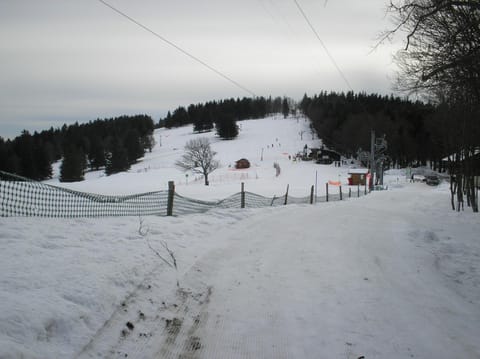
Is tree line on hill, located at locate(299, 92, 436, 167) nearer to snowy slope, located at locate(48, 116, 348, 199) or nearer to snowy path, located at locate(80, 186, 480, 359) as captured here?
snowy slope, located at locate(48, 116, 348, 199)

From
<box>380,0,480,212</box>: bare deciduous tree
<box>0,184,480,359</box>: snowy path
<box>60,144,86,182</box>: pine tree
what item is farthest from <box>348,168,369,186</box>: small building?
<box>60,144,86,182</box>: pine tree

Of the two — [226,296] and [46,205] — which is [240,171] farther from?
[226,296]

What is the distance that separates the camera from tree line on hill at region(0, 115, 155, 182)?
69.3 metres

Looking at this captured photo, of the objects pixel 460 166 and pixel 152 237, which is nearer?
pixel 152 237

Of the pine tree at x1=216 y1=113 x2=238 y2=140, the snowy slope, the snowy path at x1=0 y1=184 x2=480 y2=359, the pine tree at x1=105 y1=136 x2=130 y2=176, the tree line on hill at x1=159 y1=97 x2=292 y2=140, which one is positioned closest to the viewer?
the snowy path at x1=0 y1=184 x2=480 y2=359

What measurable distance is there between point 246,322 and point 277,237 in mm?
4424

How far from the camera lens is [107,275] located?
4582 millimetres

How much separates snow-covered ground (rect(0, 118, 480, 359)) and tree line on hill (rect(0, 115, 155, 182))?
2777 inches

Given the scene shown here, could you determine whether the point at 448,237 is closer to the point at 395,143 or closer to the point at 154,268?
the point at 154,268

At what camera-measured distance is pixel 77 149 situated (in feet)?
279

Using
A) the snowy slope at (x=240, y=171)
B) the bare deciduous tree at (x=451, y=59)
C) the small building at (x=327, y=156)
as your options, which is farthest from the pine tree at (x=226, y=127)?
the bare deciduous tree at (x=451, y=59)

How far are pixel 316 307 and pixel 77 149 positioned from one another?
93.1m

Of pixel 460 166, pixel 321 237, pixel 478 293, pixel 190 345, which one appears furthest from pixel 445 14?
pixel 460 166

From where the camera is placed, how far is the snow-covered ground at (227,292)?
11.1 feet
